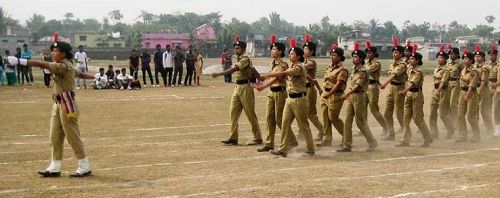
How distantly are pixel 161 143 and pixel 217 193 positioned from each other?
13.9 ft

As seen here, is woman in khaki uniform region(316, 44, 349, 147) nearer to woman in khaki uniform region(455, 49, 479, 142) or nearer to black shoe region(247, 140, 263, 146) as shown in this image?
black shoe region(247, 140, 263, 146)

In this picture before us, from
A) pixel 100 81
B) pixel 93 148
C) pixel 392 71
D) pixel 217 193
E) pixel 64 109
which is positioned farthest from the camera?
pixel 100 81

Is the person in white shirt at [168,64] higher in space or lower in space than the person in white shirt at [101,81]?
higher

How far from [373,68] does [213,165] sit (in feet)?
15.4

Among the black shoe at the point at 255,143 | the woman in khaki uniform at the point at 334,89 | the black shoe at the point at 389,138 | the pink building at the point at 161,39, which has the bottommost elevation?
the black shoe at the point at 389,138

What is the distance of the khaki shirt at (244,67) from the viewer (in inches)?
434

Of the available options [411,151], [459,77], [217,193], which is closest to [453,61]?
[459,77]

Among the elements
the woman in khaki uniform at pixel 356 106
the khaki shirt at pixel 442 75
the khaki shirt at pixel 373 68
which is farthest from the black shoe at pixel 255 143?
the khaki shirt at pixel 442 75

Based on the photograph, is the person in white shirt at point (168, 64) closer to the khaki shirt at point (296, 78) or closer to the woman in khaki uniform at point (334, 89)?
the woman in khaki uniform at point (334, 89)

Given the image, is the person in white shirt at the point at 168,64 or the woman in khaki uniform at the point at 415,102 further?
the person in white shirt at the point at 168,64

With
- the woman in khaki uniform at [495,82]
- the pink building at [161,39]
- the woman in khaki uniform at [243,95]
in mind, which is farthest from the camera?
the pink building at [161,39]

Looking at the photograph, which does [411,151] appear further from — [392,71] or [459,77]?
[459,77]

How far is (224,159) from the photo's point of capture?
982cm

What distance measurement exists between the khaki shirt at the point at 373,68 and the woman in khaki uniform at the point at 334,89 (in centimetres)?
159
